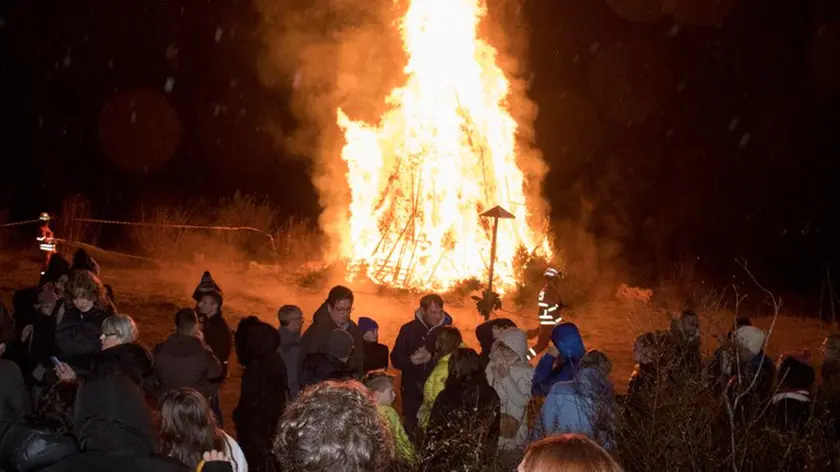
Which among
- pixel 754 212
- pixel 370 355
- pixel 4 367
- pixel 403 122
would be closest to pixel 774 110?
pixel 754 212

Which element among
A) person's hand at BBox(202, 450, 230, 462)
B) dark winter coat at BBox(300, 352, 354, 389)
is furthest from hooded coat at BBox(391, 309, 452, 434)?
person's hand at BBox(202, 450, 230, 462)

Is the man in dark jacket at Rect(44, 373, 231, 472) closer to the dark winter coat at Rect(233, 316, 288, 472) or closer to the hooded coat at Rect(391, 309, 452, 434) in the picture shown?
the dark winter coat at Rect(233, 316, 288, 472)

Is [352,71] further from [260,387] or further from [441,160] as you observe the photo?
[260,387]

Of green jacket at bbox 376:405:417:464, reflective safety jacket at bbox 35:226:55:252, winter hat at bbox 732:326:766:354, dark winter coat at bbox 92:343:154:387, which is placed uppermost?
reflective safety jacket at bbox 35:226:55:252

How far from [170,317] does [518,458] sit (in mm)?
8341

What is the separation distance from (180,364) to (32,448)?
1.76 meters

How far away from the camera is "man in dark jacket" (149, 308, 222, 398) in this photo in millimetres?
5414

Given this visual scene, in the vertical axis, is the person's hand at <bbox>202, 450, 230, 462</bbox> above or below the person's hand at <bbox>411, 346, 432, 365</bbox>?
below

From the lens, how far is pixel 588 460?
2615 mm

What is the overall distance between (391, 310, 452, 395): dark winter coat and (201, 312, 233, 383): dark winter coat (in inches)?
57.3

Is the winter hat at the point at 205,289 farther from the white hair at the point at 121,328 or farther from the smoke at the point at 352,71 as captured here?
the smoke at the point at 352,71

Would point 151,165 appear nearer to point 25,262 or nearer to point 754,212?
point 25,262

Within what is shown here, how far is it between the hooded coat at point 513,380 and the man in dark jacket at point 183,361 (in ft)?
6.65

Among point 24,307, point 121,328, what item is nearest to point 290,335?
point 121,328
